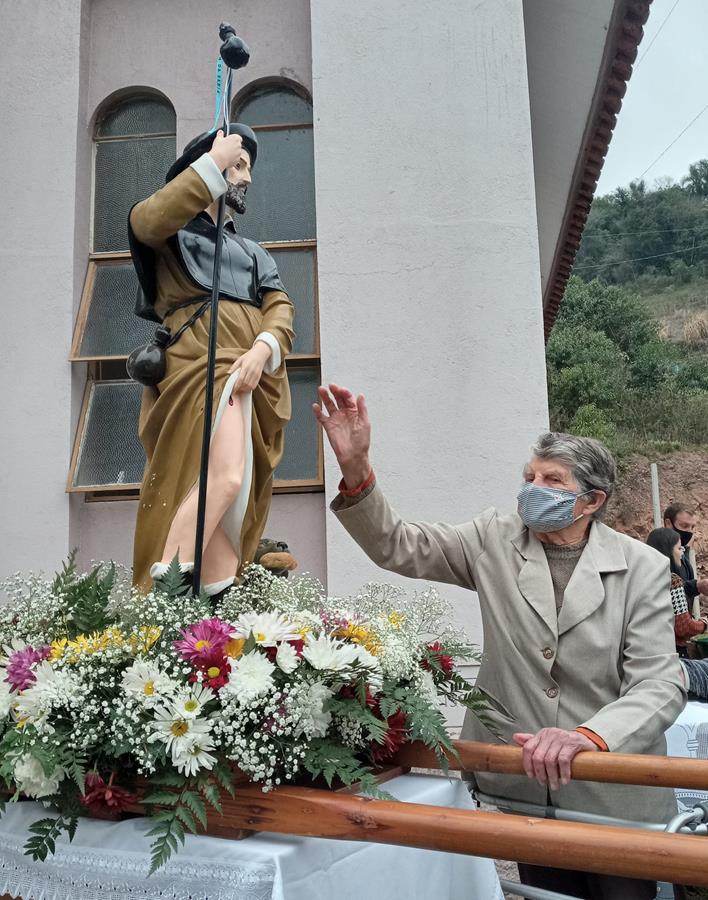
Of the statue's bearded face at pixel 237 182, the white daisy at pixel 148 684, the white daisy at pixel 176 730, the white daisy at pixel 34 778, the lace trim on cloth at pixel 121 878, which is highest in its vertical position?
the statue's bearded face at pixel 237 182

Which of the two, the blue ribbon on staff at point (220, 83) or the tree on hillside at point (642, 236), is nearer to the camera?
the blue ribbon on staff at point (220, 83)


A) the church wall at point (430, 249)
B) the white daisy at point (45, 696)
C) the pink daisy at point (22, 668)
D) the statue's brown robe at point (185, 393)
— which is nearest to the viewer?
the white daisy at point (45, 696)

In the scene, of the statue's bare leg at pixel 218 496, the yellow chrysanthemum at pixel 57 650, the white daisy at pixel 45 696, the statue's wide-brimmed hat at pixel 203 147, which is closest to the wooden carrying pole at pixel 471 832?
the white daisy at pixel 45 696

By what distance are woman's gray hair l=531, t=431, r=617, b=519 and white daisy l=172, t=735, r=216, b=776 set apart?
Result: 4.49 feet

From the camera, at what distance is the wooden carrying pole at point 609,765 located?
1.91 m

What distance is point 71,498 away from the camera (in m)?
6.23

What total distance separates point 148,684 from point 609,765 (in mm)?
980

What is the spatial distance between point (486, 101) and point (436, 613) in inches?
178

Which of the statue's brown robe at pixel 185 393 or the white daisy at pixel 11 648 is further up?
the statue's brown robe at pixel 185 393

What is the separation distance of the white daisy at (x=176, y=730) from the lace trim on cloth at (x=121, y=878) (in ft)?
0.69

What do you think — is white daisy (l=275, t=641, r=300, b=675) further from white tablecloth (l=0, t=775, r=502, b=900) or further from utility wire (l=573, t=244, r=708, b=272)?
utility wire (l=573, t=244, r=708, b=272)

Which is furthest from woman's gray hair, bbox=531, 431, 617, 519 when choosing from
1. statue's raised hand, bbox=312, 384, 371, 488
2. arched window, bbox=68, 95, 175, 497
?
arched window, bbox=68, 95, 175, 497

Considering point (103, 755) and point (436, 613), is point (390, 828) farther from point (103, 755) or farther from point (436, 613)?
point (436, 613)

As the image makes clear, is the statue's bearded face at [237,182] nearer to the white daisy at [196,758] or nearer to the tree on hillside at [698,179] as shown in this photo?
the white daisy at [196,758]
